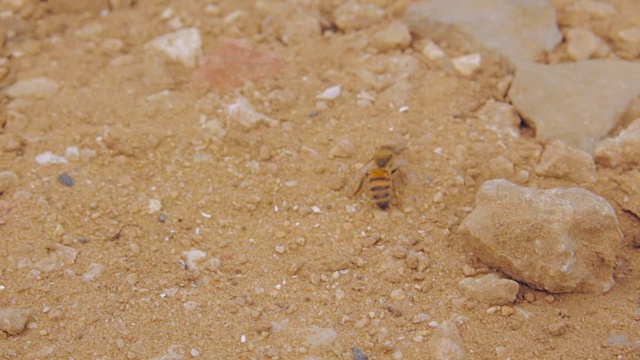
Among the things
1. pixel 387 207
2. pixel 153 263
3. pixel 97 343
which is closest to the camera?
pixel 97 343

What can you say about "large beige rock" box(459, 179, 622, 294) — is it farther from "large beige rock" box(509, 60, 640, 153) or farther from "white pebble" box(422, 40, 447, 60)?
"white pebble" box(422, 40, 447, 60)

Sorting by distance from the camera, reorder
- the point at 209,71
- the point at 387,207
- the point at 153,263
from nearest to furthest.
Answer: the point at 153,263, the point at 387,207, the point at 209,71

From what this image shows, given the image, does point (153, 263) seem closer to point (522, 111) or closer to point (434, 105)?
point (434, 105)

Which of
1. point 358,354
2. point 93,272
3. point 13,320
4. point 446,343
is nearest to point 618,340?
point 446,343

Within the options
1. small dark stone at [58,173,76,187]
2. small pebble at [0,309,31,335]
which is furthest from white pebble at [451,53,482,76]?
small pebble at [0,309,31,335]

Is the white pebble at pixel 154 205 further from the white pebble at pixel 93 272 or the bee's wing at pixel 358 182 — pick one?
the bee's wing at pixel 358 182

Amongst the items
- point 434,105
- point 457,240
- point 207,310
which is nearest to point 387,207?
point 457,240
